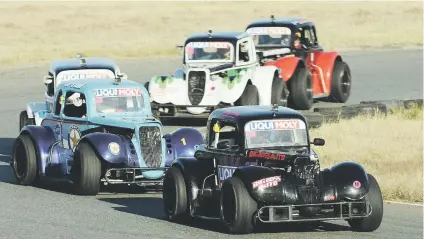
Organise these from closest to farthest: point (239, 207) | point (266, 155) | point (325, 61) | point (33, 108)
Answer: point (239, 207) → point (266, 155) → point (33, 108) → point (325, 61)

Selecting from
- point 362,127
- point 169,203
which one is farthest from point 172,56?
point 169,203

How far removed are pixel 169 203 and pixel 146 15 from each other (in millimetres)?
47326

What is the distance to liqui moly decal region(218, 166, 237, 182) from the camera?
47.2 ft

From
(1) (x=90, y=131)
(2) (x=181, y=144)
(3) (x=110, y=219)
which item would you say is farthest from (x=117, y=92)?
(3) (x=110, y=219)

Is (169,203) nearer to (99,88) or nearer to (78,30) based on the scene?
(99,88)

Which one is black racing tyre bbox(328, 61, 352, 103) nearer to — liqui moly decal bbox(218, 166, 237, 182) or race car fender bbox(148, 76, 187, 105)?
race car fender bbox(148, 76, 187, 105)

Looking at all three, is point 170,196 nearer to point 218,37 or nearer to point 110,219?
point 110,219

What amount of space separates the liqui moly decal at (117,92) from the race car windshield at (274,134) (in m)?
4.41

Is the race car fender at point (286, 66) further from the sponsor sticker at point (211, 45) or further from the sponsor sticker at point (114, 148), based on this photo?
the sponsor sticker at point (114, 148)

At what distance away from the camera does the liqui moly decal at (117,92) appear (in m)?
18.4

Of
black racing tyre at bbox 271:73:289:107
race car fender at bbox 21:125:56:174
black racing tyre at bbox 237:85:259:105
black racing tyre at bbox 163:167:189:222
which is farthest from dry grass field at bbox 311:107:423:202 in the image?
race car fender at bbox 21:125:56:174

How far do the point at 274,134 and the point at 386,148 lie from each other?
6.79 metres

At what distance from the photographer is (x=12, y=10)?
199 ft

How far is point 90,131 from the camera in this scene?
18.0m
